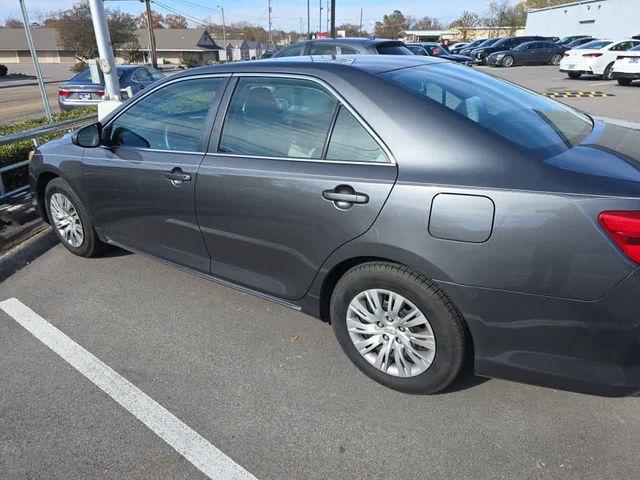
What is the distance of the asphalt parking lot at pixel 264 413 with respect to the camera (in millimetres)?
2193

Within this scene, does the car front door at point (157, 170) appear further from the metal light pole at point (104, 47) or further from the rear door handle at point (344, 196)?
the metal light pole at point (104, 47)

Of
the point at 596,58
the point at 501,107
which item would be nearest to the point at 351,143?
the point at 501,107

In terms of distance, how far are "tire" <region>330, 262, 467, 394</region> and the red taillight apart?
724 mm

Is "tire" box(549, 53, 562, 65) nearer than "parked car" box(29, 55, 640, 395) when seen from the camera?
No

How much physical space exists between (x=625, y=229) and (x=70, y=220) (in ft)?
13.4

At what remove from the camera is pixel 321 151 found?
8.44 feet

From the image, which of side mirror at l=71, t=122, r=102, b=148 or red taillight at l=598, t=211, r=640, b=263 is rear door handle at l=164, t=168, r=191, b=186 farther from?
red taillight at l=598, t=211, r=640, b=263

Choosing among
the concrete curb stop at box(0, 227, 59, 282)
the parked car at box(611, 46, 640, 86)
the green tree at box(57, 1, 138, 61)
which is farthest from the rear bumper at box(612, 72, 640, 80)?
the green tree at box(57, 1, 138, 61)

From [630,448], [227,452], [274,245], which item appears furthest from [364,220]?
[630,448]

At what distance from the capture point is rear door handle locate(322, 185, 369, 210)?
2345 mm

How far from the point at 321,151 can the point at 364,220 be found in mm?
482

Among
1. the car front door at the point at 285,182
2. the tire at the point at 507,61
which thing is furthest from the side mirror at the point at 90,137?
the tire at the point at 507,61

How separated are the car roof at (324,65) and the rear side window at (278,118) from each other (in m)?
0.07

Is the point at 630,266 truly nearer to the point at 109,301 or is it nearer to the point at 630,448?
the point at 630,448
